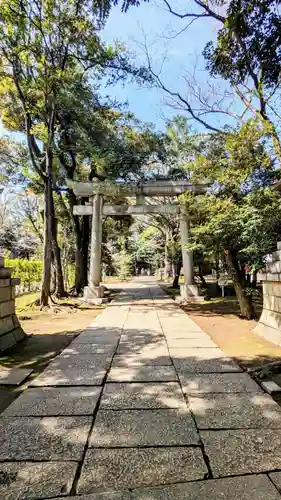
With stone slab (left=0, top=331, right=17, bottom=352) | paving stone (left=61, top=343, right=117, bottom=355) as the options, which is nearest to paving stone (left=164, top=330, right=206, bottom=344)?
paving stone (left=61, top=343, right=117, bottom=355)

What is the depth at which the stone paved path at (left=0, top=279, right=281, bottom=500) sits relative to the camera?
1.61m

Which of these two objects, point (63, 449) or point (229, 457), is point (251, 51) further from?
point (63, 449)

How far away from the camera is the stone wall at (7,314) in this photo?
15.8 feet

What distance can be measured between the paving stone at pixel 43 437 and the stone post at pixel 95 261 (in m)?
8.80

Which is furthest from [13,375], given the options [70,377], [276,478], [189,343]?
[276,478]

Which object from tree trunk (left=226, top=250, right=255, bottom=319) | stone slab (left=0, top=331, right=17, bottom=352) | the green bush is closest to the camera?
stone slab (left=0, top=331, right=17, bottom=352)

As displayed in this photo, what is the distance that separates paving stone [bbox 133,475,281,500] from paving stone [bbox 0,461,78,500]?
1.32 ft

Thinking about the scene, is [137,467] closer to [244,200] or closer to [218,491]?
[218,491]

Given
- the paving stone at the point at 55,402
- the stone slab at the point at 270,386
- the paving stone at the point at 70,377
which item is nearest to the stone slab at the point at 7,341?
the paving stone at the point at 70,377

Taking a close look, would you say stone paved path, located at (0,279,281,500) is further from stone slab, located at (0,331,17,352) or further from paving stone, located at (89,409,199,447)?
stone slab, located at (0,331,17,352)

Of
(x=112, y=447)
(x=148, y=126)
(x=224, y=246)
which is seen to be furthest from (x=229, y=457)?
(x=148, y=126)

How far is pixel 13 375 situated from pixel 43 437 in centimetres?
162

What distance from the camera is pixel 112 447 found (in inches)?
77.8

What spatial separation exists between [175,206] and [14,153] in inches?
300
